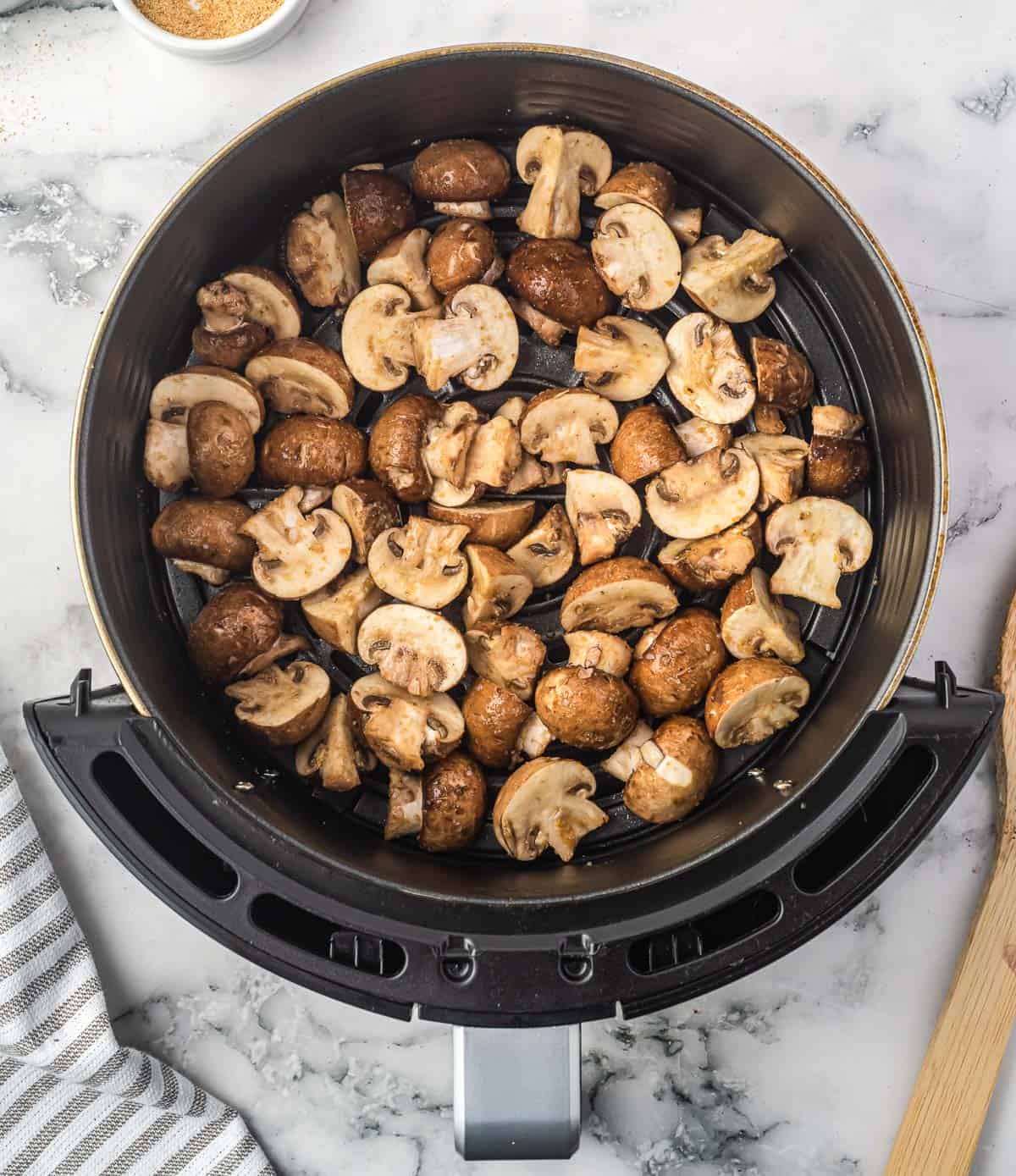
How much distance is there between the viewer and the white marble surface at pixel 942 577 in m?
1.61

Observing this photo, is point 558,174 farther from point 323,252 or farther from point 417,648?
point 417,648

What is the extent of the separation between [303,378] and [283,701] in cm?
44

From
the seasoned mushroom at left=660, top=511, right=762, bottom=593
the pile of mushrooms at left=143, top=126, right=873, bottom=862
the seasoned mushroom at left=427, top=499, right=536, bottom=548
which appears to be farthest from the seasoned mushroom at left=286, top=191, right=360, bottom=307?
the seasoned mushroom at left=660, top=511, right=762, bottom=593

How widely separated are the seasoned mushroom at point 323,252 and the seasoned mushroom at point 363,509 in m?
0.27

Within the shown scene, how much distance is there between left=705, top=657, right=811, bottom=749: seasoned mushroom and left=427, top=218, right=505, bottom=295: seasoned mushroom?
636 mm

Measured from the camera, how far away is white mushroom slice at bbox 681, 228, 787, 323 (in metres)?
1.46

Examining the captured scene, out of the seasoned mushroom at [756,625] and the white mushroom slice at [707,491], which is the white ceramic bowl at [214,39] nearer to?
the white mushroom slice at [707,491]

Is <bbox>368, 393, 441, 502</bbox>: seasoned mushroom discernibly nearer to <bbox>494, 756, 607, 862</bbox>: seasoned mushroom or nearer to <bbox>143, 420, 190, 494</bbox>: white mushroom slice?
<bbox>143, 420, 190, 494</bbox>: white mushroom slice

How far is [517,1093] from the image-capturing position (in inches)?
49.3

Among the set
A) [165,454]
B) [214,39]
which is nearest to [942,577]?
[165,454]

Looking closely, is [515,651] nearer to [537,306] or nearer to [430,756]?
[430,756]

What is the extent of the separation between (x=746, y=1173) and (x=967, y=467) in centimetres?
114

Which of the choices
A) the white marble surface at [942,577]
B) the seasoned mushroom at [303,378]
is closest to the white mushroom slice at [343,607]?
the seasoned mushroom at [303,378]

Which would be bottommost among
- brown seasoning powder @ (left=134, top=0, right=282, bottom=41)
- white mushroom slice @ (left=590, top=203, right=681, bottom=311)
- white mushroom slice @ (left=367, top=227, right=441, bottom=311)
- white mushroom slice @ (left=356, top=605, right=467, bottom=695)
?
white mushroom slice @ (left=356, top=605, right=467, bottom=695)
